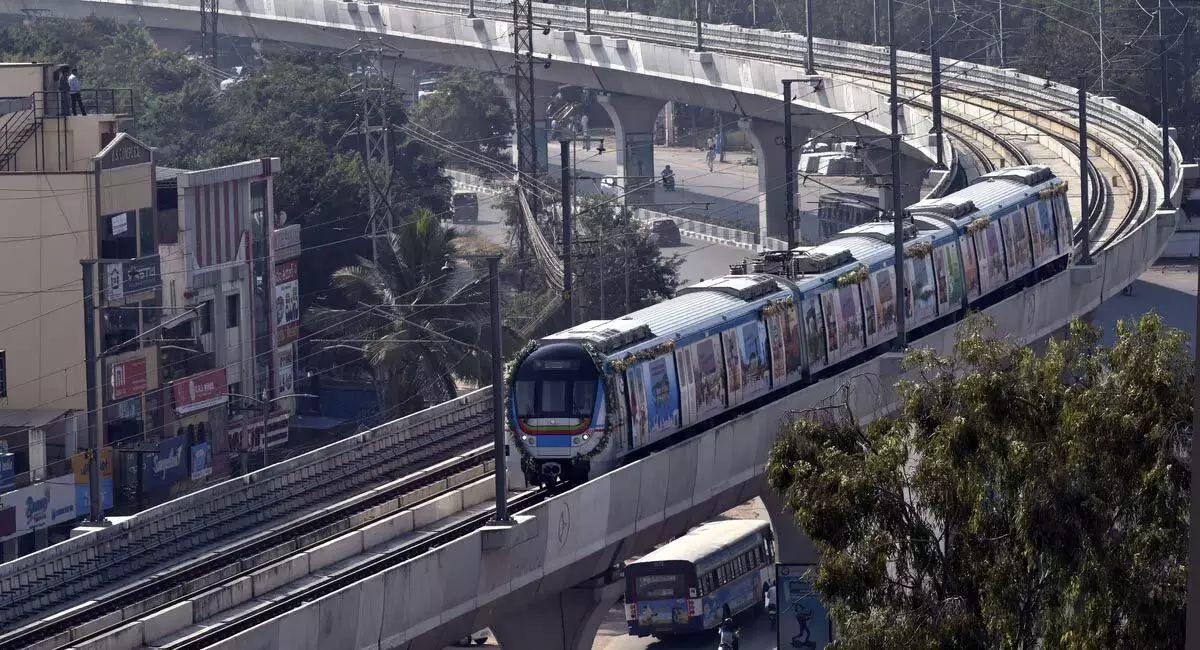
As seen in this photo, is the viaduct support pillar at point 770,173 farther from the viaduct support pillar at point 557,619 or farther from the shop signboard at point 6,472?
the viaduct support pillar at point 557,619

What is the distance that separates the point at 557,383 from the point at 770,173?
60.4 m

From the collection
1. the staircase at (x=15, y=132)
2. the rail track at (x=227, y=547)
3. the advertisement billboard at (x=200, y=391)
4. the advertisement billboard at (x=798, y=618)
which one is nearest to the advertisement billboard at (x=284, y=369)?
the advertisement billboard at (x=200, y=391)

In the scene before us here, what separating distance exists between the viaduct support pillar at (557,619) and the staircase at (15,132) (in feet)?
75.8

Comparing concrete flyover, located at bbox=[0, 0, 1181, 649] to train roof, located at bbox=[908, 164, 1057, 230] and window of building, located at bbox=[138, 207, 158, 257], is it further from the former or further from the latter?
window of building, located at bbox=[138, 207, 158, 257]

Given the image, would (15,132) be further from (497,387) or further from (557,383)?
(497,387)

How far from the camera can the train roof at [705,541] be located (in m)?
42.2

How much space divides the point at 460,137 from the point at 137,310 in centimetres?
6236

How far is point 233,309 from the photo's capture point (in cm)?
5491

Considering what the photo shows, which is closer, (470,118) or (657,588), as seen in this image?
(657,588)

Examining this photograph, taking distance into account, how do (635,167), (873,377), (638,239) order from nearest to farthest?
1. (873,377)
2. (638,239)
3. (635,167)

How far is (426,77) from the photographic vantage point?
5349 inches

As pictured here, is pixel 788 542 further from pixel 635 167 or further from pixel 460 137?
pixel 460 137

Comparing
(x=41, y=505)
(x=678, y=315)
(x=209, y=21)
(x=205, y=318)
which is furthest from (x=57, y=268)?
(x=209, y=21)

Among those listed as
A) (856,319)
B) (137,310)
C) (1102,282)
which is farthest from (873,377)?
(137,310)
